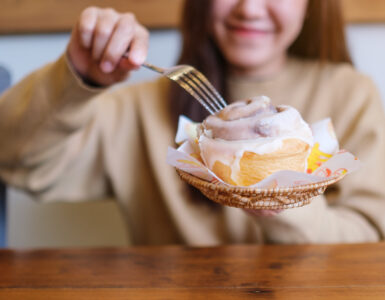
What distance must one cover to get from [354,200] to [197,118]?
18.2 inches

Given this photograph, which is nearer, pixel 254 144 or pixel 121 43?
pixel 254 144

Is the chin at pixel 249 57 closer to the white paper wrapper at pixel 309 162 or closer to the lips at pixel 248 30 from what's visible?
the lips at pixel 248 30

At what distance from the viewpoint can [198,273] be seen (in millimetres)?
695

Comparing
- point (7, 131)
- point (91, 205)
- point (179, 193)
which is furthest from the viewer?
point (91, 205)

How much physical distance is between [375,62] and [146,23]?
0.84m

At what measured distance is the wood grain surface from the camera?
1443 millimetres

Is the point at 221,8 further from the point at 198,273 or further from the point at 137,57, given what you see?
the point at 198,273

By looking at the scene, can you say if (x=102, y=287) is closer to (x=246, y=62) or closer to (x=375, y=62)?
(x=246, y=62)

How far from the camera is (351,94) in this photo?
1.18 m

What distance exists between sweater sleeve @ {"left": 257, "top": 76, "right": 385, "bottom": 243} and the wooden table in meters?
0.11

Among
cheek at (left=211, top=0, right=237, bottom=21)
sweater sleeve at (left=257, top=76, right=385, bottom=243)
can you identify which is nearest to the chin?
cheek at (left=211, top=0, right=237, bottom=21)

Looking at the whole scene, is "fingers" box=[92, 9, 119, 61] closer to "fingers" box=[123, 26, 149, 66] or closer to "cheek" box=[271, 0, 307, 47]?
"fingers" box=[123, 26, 149, 66]

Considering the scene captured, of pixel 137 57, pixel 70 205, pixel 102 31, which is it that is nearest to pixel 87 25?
pixel 102 31

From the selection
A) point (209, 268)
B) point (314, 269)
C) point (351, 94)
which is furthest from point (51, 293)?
point (351, 94)
